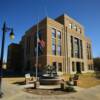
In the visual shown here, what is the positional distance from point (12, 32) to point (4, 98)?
227 inches

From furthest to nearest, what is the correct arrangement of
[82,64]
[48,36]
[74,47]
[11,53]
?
[11,53] < [82,64] < [74,47] < [48,36]

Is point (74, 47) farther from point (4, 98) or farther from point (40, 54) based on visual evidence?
point (4, 98)

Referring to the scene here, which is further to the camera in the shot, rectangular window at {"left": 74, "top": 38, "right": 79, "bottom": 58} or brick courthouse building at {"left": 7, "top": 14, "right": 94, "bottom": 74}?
rectangular window at {"left": 74, "top": 38, "right": 79, "bottom": 58}

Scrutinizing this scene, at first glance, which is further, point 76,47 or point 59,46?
point 76,47

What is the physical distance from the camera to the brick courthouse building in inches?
1494

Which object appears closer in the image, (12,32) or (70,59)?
(12,32)

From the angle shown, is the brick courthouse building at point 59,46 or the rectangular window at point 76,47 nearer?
the brick courthouse building at point 59,46

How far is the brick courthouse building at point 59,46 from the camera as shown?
37938mm

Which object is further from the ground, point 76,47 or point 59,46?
point 76,47

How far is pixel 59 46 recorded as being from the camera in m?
41.4

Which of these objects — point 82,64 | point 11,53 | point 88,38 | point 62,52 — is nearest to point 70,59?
point 62,52

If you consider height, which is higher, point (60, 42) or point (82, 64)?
point (60, 42)

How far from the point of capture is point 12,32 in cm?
1336

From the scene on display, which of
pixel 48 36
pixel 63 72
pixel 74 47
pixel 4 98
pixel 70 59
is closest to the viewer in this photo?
pixel 4 98
